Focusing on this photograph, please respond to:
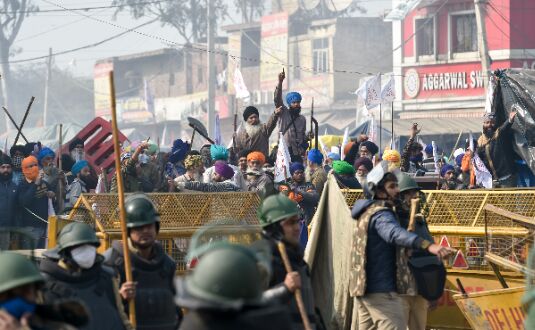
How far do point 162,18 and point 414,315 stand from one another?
226 ft

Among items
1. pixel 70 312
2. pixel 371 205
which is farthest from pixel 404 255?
pixel 70 312

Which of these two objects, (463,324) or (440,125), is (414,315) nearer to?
(463,324)

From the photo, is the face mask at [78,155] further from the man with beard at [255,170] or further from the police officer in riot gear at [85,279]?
the police officer in riot gear at [85,279]

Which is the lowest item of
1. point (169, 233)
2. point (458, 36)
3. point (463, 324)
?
point (463, 324)

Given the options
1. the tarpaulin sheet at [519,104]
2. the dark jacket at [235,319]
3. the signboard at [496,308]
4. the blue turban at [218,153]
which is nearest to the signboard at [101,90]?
the tarpaulin sheet at [519,104]

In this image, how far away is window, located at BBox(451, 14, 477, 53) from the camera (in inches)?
1943

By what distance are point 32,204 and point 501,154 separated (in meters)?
6.04

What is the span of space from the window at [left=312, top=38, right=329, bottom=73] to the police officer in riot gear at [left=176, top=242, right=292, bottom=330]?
2556 inches

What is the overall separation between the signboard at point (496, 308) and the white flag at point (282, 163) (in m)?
6.76

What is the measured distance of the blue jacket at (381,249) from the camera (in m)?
8.82

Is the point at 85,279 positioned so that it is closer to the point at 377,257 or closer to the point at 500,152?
the point at 377,257

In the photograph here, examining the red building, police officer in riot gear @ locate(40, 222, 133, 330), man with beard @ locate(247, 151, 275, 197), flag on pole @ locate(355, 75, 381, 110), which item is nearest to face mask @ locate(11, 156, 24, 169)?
man with beard @ locate(247, 151, 275, 197)

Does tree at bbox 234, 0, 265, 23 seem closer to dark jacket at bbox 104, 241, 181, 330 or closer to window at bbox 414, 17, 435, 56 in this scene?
window at bbox 414, 17, 435, 56

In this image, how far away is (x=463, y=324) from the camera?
1120cm
